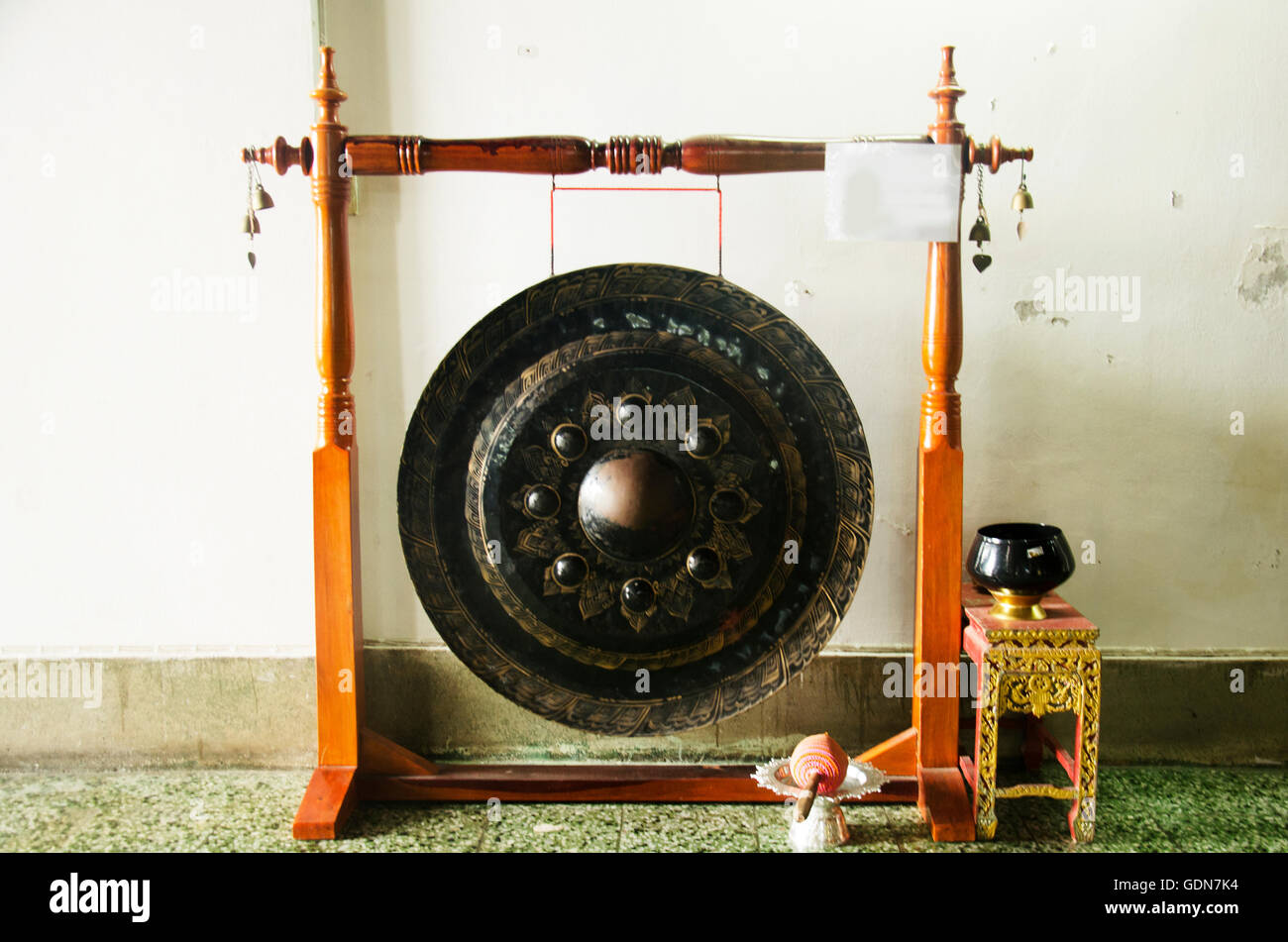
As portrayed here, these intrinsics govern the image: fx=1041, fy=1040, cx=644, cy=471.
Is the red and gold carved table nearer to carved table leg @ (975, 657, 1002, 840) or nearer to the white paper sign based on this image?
carved table leg @ (975, 657, 1002, 840)

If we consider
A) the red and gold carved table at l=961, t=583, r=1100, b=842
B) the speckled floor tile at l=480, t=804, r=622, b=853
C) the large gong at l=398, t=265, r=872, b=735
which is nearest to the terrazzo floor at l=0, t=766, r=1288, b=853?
the speckled floor tile at l=480, t=804, r=622, b=853

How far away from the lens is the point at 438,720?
2576 millimetres

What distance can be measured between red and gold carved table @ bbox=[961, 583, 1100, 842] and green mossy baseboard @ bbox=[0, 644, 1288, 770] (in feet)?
1.38

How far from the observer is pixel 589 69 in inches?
93.0

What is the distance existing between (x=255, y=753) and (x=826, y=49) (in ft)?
7.06

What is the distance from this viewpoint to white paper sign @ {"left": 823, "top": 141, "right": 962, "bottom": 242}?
2049mm

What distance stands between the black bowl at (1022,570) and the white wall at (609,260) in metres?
0.35

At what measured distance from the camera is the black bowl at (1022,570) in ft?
6.84

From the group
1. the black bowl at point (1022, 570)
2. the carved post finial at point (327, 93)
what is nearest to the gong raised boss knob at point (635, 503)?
the black bowl at point (1022, 570)

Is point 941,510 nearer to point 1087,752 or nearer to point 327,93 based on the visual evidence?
point 1087,752

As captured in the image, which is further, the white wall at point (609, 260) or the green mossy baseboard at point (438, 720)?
the green mossy baseboard at point (438, 720)

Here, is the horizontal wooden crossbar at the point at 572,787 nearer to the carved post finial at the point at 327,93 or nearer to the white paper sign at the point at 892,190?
the white paper sign at the point at 892,190

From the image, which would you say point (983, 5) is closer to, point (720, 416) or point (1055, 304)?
point (1055, 304)

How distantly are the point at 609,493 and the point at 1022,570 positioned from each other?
2.77ft
